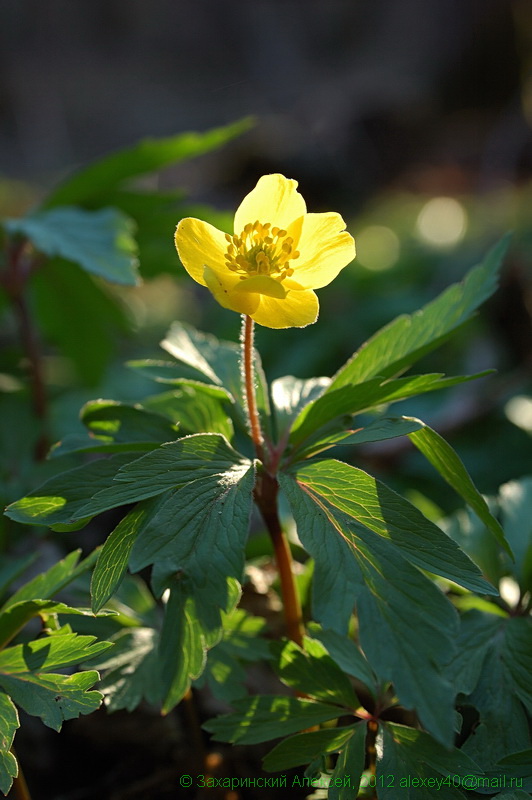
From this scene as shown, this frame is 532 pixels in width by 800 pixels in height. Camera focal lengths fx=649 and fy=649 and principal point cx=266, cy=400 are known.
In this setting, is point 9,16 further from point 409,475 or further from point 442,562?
point 442,562

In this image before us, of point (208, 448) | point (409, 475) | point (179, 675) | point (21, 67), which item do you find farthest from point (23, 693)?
point (21, 67)

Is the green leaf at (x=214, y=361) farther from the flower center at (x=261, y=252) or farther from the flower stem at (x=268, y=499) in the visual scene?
the flower center at (x=261, y=252)

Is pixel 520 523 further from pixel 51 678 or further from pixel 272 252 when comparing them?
pixel 51 678

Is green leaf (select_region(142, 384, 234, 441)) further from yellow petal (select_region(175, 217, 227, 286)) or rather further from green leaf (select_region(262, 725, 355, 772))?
green leaf (select_region(262, 725, 355, 772))

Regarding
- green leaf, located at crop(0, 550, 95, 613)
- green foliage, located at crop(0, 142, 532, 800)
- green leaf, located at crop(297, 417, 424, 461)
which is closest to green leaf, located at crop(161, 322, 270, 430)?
green foliage, located at crop(0, 142, 532, 800)

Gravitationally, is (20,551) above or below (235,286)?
below

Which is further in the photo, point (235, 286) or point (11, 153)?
point (11, 153)

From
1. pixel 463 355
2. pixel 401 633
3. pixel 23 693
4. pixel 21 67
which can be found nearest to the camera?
pixel 401 633
